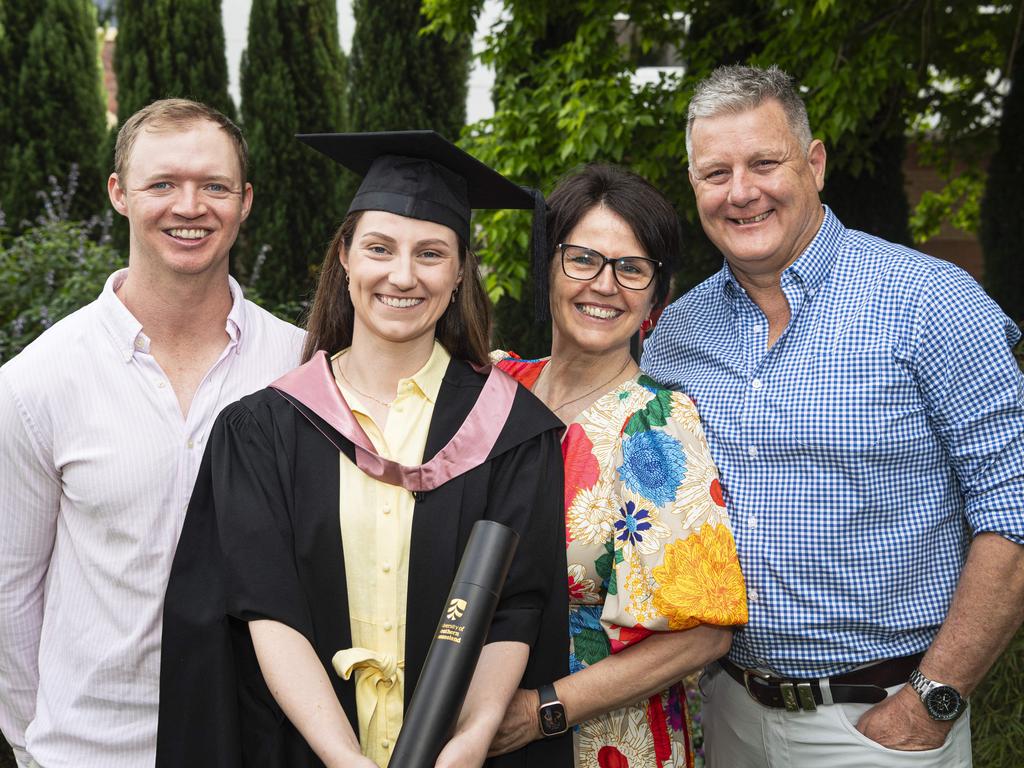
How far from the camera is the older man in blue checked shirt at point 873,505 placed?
2.36m

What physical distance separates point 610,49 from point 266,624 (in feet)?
15.8

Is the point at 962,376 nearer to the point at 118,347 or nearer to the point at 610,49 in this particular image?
the point at 118,347

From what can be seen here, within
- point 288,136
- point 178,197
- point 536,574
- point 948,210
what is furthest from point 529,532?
point 948,210

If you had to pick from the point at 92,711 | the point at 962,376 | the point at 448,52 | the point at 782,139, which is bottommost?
the point at 92,711

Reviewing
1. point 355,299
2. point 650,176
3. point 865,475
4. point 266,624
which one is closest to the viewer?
point 266,624

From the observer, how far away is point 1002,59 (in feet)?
24.5

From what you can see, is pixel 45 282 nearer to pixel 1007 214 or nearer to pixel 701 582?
pixel 701 582

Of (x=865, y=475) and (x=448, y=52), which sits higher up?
(x=448, y=52)

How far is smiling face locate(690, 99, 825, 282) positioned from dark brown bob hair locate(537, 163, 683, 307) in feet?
0.51

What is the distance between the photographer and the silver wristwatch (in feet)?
7.65

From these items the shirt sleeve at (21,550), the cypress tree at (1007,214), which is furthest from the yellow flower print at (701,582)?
the cypress tree at (1007,214)

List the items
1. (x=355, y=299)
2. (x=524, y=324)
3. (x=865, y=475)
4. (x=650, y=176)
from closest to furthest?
1. (x=355, y=299)
2. (x=865, y=475)
3. (x=650, y=176)
4. (x=524, y=324)

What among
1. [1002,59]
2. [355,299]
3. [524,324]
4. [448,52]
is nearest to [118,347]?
[355,299]

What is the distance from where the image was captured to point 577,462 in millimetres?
2418
